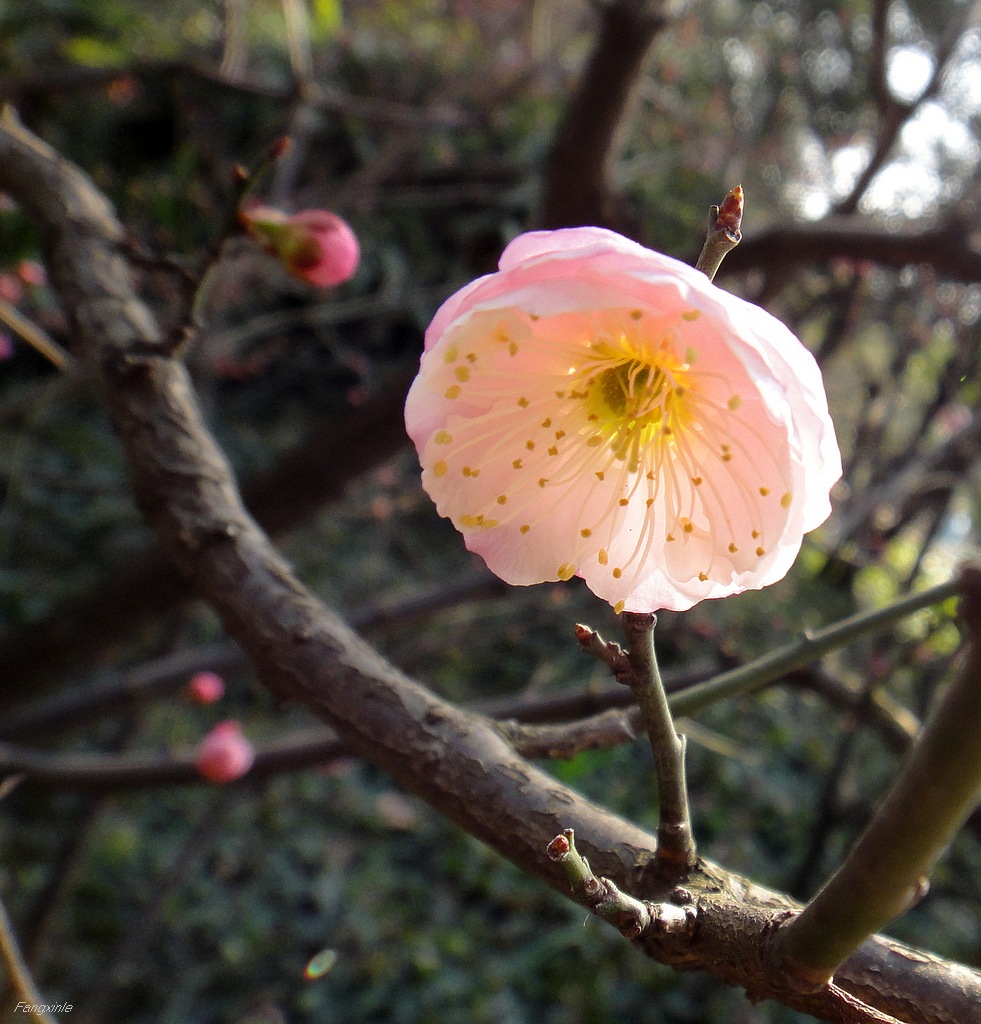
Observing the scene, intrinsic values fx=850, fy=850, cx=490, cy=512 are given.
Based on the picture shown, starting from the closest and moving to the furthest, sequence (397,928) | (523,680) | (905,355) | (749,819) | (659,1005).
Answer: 1. (659,1005)
2. (397,928)
3. (905,355)
4. (749,819)
5. (523,680)

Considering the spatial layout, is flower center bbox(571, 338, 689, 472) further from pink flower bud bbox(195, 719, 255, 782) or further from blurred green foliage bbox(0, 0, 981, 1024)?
pink flower bud bbox(195, 719, 255, 782)

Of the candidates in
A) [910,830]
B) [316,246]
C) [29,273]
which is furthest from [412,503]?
[910,830]

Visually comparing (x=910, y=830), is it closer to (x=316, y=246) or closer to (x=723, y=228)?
(x=723, y=228)

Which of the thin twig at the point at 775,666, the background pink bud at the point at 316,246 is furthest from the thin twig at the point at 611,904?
the background pink bud at the point at 316,246

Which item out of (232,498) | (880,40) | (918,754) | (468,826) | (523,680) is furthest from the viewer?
(523,680)

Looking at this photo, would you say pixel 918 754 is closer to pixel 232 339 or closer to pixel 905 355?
pixel 232 339

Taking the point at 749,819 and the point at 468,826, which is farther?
the point at 749,819

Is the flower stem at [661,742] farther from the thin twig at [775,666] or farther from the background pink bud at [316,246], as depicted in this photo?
the background pink bud at [316,246]

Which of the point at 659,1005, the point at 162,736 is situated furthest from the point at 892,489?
the point at 162,736
